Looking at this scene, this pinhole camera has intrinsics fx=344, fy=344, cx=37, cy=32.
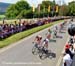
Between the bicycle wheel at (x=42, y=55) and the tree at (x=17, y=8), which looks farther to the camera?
the tree at (x=17, y=8)

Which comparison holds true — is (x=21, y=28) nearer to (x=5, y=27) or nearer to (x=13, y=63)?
(x=5, y=27)

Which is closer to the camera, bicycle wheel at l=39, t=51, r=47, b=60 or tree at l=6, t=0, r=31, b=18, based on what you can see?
bicycle wheel at l=39, t=51, r=47, b=60

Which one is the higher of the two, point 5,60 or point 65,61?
point 65,61

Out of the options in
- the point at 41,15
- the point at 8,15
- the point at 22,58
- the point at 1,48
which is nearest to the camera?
the point at 22,58

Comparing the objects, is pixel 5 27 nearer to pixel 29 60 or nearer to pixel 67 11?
pixel 29 60

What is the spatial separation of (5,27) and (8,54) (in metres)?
12.6

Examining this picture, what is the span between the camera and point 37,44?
22.6m

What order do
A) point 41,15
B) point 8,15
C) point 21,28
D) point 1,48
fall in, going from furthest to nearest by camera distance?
point 8,15
point 41,15
point 21,28
point 1,48

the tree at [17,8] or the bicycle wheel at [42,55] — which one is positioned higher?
the bicycle wheel at [42,55]

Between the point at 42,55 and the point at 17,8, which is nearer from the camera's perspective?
the point at 42,55

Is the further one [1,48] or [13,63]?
[1,48]

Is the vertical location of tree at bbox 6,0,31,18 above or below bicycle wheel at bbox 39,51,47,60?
below

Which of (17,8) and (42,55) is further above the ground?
(42,55)

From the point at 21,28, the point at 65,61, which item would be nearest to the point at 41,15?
the point at 21,28
